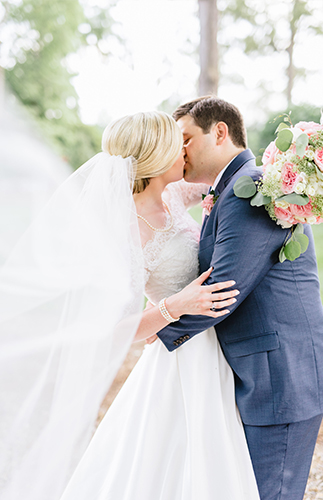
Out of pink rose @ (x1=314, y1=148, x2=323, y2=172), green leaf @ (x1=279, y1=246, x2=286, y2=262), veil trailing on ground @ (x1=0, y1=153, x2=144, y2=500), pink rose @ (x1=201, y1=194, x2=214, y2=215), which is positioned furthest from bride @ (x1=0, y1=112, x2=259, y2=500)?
pink rose @ (x1=314, y1=148, x2=323, y2=172)

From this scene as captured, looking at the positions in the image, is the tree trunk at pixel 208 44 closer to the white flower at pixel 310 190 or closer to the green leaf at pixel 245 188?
the green leaf at pixel 245 188

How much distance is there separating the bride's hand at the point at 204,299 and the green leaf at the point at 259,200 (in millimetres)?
359

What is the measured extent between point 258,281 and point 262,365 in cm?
39

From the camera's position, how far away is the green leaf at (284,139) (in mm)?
1823

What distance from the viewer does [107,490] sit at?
6.97 ft

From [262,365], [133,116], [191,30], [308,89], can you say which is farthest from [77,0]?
[262,365]

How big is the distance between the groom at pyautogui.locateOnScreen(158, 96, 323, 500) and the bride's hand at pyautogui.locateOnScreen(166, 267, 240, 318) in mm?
45

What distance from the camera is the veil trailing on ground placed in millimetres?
1802

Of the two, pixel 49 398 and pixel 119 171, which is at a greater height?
pixel 119 171

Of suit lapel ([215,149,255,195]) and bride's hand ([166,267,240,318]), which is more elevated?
suit lapel ([215,149,255,195])

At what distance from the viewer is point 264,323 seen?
2084mm

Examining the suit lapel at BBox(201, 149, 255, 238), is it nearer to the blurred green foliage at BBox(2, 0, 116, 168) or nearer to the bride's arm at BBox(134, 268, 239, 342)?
the bride's arm at BBox(134, 268, 239, 342)

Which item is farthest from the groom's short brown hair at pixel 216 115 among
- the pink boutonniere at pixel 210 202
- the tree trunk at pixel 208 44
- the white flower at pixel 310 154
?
the tree trunk at pixel 208 44

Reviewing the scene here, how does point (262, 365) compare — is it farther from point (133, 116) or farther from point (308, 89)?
point (308, 89)
